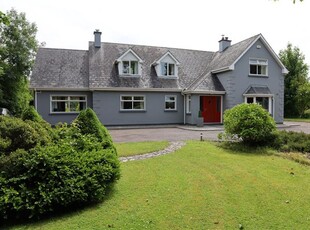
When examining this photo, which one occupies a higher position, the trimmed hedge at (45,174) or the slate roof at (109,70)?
the slate roof at (109,70)

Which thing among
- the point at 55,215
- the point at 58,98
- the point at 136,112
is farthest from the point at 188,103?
the point at 55,215

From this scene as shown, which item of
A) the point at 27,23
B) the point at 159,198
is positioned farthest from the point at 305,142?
the point at 27,23

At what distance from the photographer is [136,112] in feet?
72.6

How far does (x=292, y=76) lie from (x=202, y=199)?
129ft

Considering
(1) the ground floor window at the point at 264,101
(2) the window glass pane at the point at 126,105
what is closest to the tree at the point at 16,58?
(2) the window glass pane at the point at 126,105

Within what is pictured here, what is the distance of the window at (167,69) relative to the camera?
23.5 meters

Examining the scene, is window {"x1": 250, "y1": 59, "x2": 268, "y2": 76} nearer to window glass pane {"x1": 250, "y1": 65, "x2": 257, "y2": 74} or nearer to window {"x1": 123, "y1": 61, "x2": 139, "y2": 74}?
window glass pane {"x1": 250, "y1": 65, "x2": 257, "y2": 74}

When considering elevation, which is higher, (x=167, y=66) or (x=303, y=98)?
(x=167, y=66)

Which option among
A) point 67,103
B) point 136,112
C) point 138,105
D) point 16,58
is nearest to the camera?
point 67,103

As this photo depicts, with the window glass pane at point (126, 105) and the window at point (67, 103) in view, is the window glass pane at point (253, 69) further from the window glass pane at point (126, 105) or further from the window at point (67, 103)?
the window at point (67, 103)

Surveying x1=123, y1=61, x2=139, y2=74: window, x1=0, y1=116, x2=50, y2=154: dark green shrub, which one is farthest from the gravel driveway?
x1=0, y1=116, x2=50, y2=154: dark green shrub

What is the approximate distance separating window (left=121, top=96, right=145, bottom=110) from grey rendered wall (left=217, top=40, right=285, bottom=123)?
735 centimetres

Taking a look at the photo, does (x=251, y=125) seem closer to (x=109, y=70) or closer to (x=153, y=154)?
(x=153, y=154)

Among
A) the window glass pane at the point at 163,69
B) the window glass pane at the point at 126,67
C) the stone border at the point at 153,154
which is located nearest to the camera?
the stone border at the point at 153,154
